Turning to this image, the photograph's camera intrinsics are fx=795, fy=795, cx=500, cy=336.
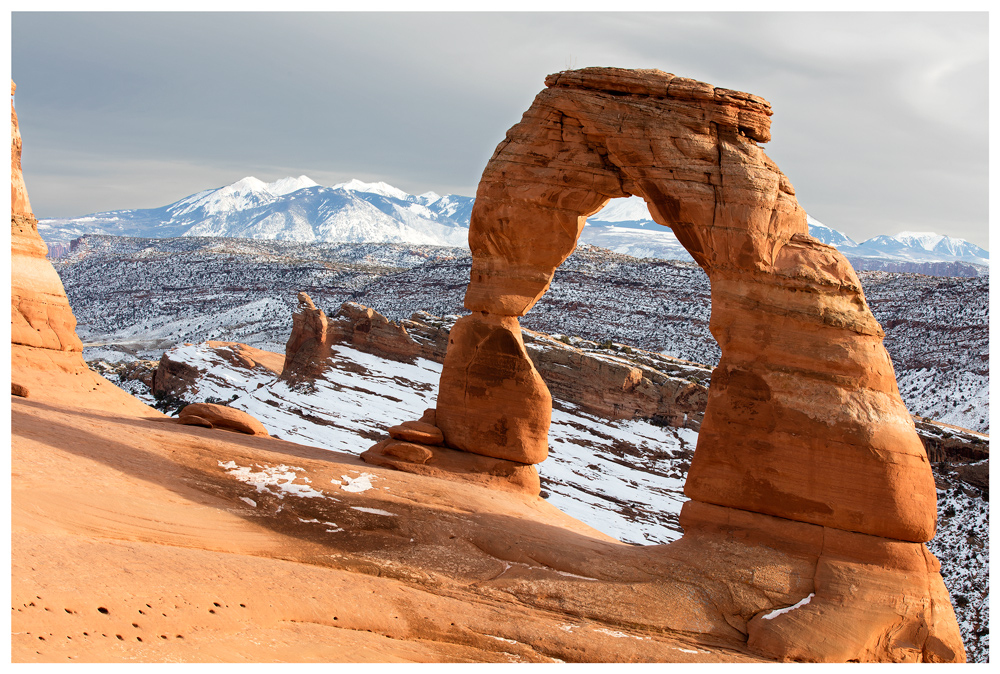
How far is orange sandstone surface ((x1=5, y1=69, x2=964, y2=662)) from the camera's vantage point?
33.2ft

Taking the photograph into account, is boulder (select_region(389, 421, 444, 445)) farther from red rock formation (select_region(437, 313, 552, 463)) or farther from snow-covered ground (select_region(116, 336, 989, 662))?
snow-covered ground (select_region(116, 336, 989, 662))

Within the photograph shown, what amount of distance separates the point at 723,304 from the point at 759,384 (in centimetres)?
165

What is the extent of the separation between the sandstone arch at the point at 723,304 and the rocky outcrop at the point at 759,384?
3cm

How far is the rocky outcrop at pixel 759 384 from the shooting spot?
1268 centimetres

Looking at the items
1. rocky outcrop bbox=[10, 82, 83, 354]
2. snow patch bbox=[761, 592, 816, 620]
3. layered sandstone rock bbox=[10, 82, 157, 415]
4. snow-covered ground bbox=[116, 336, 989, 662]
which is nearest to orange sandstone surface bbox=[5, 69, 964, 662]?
A: snow patch bbox=[761, 592, 816, 620]

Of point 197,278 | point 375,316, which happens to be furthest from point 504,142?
point 197,278

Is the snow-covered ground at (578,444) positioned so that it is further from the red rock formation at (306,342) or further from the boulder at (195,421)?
the boulder at (195,421)

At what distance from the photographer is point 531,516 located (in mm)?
15562

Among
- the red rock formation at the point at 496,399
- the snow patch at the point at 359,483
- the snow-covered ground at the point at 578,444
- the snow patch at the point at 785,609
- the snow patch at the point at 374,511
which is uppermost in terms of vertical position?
the red rock formation at the point at 496,399

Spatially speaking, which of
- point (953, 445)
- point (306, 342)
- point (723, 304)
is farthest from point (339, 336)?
point (723, 304)

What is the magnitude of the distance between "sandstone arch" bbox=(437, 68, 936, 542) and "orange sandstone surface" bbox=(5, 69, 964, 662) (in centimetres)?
5

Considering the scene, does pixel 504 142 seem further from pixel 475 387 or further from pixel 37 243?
pixel 37 243

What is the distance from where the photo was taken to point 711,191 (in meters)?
15.2

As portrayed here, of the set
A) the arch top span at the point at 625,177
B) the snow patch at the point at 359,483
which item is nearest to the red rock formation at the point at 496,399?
the arch top span at the point at 625,177
